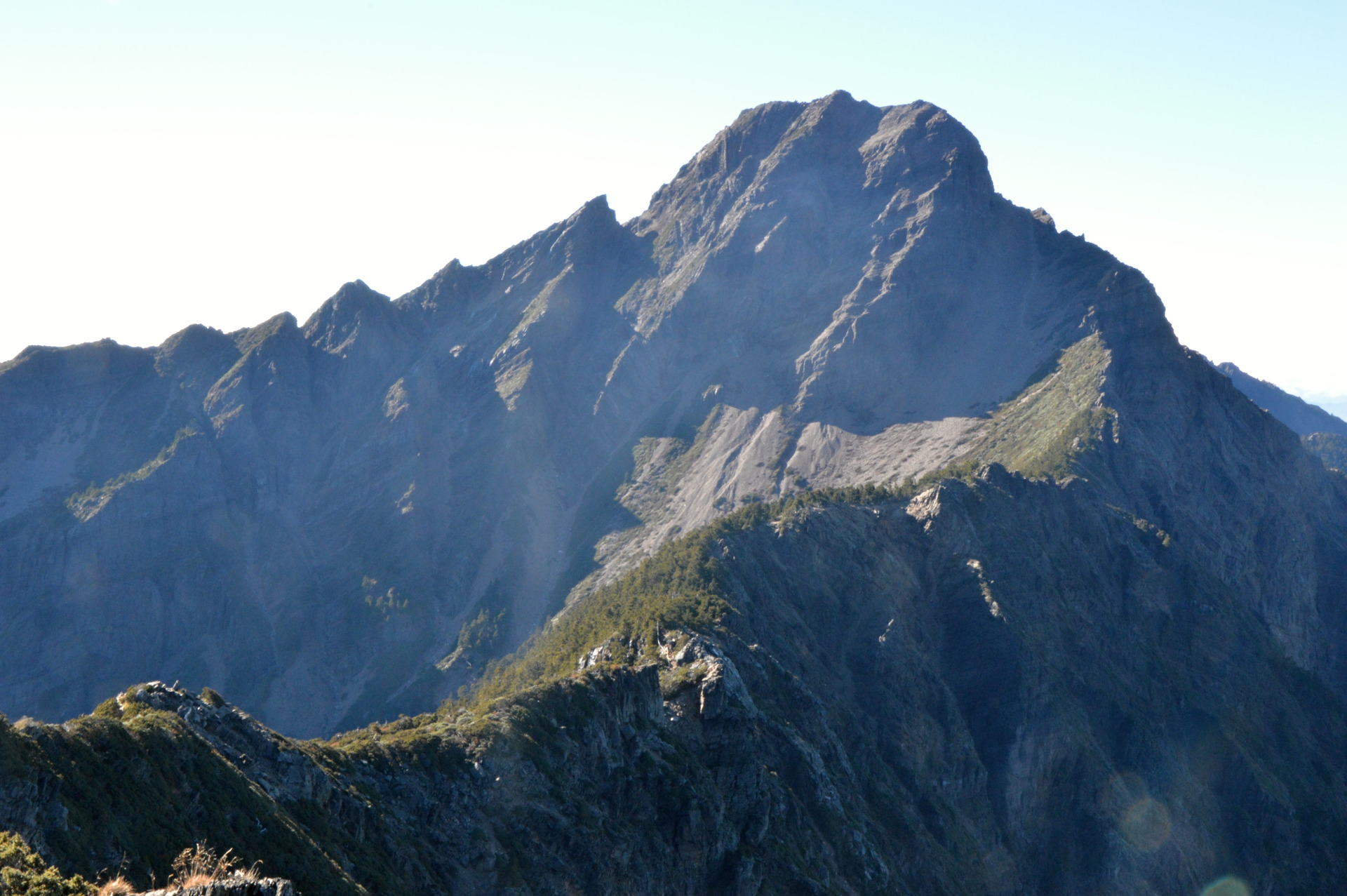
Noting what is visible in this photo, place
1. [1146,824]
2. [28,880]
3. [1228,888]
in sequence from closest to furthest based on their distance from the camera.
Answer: [28,880], [1146,824], [1228,888]

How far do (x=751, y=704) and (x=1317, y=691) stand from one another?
467 ft

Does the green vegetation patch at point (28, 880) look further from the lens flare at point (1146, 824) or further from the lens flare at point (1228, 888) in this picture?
the lens flare at point (1228, 888)

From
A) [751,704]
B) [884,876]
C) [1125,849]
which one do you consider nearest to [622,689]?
[751,704]

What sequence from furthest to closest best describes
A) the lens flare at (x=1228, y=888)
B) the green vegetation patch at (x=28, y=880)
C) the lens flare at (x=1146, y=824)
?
1. the lens flare at (x=1228, y=888)
2. the lens flare at (x=1146, y=824)
3. the green vegetation patch at (x=28, y=880)

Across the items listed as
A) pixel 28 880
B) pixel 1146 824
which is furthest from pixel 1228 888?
pixel 28 880

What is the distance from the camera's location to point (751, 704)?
114562mm

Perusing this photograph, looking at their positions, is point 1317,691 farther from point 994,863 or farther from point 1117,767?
point 994,863

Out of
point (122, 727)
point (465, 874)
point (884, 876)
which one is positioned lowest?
point (884, 876)

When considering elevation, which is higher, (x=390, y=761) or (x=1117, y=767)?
(x=390, y=761)

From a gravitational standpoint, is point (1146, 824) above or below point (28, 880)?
below

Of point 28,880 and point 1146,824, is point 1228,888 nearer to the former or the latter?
point 1146,824

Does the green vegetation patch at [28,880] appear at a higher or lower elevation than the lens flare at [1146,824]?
higher

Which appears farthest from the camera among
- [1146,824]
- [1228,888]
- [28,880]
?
[1228,888]

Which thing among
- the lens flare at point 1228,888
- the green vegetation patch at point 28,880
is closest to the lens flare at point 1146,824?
the lens flare at point 1228,888
